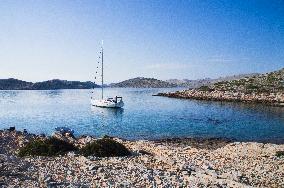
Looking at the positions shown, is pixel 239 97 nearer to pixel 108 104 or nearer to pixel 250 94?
pixel 250 94

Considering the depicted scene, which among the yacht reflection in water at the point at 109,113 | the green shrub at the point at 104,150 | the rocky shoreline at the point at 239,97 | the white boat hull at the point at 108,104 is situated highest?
the rocky shoreline at the point at 239,97

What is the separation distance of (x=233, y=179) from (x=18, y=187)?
32.3 ft

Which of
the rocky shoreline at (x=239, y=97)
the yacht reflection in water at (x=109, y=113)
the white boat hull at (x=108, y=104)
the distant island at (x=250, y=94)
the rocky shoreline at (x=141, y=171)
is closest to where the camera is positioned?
the rocky shoreline at (x=141, y=171)

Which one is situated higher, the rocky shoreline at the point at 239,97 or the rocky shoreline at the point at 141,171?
the rocky shoreline at the point at 239,97

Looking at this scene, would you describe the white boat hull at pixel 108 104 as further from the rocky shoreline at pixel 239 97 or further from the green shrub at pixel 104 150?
the green shrub at pixel 104 150

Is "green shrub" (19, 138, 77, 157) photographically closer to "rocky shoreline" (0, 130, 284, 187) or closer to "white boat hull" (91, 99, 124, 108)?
"rocky shoreline" (0, 130, 284, 187)

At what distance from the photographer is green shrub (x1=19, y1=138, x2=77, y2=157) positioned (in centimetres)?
2225

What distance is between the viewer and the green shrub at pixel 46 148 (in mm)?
22250

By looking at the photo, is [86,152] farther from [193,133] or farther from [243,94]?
[243,94]

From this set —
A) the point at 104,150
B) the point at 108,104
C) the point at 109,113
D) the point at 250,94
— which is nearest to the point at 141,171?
the point at 104,150

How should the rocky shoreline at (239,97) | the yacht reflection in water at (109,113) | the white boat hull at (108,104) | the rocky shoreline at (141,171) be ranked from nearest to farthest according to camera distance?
the rocky shoreline at (141,171), the yacht reflection in water at (109,113), the white boat hull at (108,104), the rocky shoreline at (239,97)

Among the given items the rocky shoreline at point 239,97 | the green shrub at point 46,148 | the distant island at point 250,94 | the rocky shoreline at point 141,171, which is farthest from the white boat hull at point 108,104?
the green shrub at point 46,148

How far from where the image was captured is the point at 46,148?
74.1 feet

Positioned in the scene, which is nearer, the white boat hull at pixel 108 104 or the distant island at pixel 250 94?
the white boat hull at pixel 108 104
